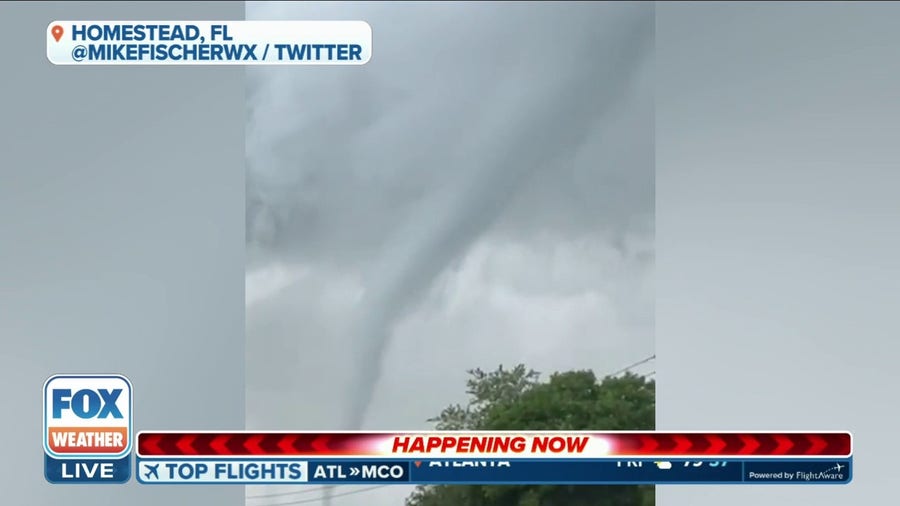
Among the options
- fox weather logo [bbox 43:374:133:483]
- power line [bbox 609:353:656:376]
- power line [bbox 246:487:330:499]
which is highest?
power line [bbox 609:353:656:376]

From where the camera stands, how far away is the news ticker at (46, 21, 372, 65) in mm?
5262

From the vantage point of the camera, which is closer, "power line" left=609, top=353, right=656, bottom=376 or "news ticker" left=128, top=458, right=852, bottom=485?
"news ticker" left=128, top=458, right=852, bottom=485

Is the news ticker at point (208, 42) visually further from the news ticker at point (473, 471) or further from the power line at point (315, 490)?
the power line at point (315, 490)

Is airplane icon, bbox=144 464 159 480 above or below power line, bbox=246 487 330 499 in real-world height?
above

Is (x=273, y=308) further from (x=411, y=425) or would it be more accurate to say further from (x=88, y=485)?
(x=88, y=485)

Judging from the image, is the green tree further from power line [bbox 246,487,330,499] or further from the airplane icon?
the airplane icon

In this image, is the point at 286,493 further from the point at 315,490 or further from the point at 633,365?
the point at 633,365

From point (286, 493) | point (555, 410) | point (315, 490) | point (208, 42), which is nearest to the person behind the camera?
point (208, 42)

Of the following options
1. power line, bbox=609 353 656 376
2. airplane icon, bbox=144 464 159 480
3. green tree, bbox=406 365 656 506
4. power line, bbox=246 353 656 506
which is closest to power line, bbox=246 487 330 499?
power line, bbox=246 353 656 506

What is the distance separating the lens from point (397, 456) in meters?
5.19

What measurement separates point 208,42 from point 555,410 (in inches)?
236

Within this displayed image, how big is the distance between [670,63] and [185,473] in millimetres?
3217

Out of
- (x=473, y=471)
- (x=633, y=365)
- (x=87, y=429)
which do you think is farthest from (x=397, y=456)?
(x=633, y=365)

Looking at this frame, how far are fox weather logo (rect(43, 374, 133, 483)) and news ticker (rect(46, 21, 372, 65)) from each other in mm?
1562
